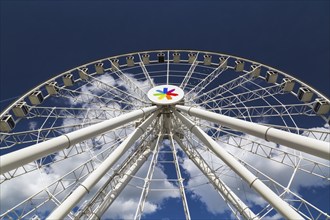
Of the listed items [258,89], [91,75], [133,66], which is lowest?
[258,89]

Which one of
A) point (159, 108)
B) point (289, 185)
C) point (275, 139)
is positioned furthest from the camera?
point (159, 108)

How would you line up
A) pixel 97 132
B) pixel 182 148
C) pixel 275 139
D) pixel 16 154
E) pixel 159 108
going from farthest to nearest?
1. pixel 182 148
2. pixel 159 108
3. pixel 97 132
4. pixel 275 139
5. pixel 16 154

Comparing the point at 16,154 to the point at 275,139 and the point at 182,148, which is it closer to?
the point at 275,139

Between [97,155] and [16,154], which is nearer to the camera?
[16,154]

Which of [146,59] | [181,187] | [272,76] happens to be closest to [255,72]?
[272,76]

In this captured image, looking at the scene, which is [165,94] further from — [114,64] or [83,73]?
[83,73]

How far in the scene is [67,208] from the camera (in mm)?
11750

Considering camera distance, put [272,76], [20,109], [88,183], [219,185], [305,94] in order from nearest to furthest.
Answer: [88,183], [219,185], [20,109], [305,94], [272,76]

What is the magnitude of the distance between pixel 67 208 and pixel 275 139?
864 cm

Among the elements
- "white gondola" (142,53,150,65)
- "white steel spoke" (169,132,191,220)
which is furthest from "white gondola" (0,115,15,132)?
"white gondola" (142,53,150,65)

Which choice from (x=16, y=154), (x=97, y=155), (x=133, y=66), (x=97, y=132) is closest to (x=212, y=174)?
(x=97, y=155)

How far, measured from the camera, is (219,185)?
17.9 metres

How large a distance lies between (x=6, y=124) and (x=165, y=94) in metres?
10.6

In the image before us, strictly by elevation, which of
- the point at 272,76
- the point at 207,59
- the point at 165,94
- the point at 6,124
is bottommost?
the point at 6,124
